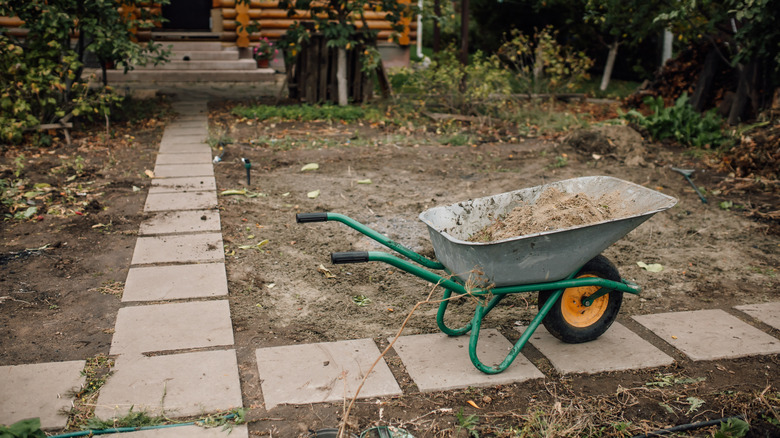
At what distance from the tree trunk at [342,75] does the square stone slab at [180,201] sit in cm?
433

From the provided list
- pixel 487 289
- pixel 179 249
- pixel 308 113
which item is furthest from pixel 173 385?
pixel 308 113

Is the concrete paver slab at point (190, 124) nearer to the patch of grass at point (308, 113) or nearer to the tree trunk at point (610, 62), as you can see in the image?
the patch of grass at point (308, 113)

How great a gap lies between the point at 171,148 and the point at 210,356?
4541 millimetres

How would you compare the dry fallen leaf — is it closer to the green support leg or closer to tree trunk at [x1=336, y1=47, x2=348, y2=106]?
the green support leg

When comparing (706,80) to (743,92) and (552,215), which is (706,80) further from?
(552,215)

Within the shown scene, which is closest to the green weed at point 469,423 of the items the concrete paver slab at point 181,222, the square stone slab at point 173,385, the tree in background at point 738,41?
the square stone slab at point 173,385

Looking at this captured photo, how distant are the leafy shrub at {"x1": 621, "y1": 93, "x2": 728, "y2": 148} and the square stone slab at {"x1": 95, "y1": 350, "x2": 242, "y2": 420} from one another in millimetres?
6493

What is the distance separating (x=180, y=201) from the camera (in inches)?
207

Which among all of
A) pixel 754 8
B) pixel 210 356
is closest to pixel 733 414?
pixel 210 356

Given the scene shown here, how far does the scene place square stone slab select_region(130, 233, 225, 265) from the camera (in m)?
4.11

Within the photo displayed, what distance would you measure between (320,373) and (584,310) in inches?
55.8

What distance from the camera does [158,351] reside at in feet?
10.0

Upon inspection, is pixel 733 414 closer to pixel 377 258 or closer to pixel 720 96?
pixel 377 258

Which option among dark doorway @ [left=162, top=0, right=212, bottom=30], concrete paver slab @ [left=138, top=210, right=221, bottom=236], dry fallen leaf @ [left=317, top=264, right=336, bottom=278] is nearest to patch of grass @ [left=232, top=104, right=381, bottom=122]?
concrete paver slab @ [left=138, top=210, right=221, bottom=236]
